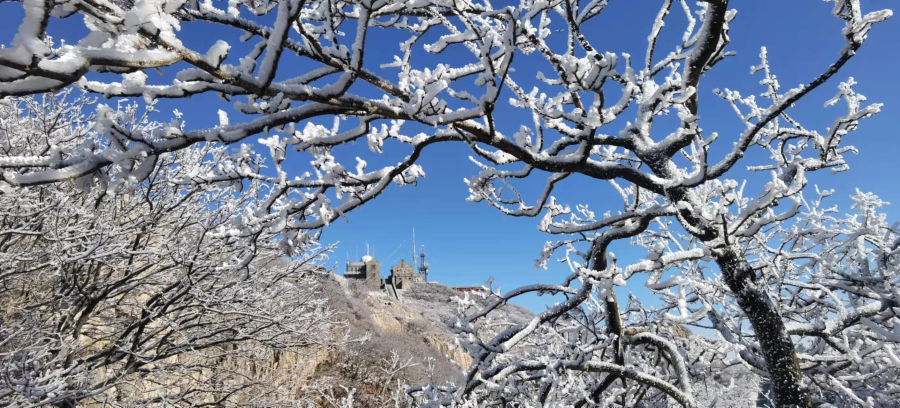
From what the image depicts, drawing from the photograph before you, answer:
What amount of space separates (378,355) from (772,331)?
15.8 m

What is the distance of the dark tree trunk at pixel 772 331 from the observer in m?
2.68

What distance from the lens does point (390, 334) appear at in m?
22.7

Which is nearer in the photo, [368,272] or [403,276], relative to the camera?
[368,272]

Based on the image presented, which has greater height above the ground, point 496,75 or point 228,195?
point 228,195

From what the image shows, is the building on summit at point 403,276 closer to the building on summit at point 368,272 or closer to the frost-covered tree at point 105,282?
the building on summit at point 368,272

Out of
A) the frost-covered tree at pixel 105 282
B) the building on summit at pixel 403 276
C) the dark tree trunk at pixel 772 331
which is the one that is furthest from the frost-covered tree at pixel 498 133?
the building on summit at pixel 403 276

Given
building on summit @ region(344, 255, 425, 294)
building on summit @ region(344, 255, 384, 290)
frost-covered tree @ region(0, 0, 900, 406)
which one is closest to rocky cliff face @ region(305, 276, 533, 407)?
frost-covered tree @ region(0, 0, 900, 406)

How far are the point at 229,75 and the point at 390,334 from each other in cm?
2274

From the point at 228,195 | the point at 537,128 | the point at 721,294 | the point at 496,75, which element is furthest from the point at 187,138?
the point at 228,195

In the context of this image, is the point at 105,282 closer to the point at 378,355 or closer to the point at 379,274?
the point at 378,355

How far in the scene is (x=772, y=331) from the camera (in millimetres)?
2711

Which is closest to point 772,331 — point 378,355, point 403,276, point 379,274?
point 378,355

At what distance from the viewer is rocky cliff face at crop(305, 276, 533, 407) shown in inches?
572

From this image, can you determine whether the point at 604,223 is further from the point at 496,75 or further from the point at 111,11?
the point at 111,11
